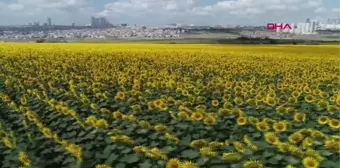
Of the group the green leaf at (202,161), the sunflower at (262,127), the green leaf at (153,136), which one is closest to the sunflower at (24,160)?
the green leaf at (153,136)

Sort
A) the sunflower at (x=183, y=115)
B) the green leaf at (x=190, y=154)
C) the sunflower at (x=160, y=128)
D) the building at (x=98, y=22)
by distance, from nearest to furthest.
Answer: the green leaf at (x=190, y=154)
the sunflower at (x=160, y=128)
the sunflower at (x=183, y=115)
the building at (x=98, y=22)

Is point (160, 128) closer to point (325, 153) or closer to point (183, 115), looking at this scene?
point (183, 115)

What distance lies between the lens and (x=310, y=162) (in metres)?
3.44

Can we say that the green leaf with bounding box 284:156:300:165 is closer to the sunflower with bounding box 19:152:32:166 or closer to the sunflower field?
the sunflower field

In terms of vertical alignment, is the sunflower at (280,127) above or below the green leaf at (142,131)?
above

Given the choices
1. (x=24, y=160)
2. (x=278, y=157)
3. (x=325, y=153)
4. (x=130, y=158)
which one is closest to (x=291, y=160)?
(x=278, y=157)

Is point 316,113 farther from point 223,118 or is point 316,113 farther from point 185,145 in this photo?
point 185,145

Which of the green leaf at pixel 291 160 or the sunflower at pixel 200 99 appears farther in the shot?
the sunflower at pixel 200 99

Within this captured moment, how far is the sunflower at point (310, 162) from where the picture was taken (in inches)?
134

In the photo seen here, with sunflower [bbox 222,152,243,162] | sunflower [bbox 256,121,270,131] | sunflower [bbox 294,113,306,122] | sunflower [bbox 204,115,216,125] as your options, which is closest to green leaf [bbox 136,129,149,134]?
sunflower [bbox 204,115,216,125]

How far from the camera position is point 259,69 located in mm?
13352

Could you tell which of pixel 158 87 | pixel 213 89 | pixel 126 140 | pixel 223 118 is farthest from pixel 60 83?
pixel 126 140

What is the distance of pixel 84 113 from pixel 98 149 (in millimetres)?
1852

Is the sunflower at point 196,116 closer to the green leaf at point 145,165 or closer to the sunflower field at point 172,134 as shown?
the sunflower field at point 172,134
